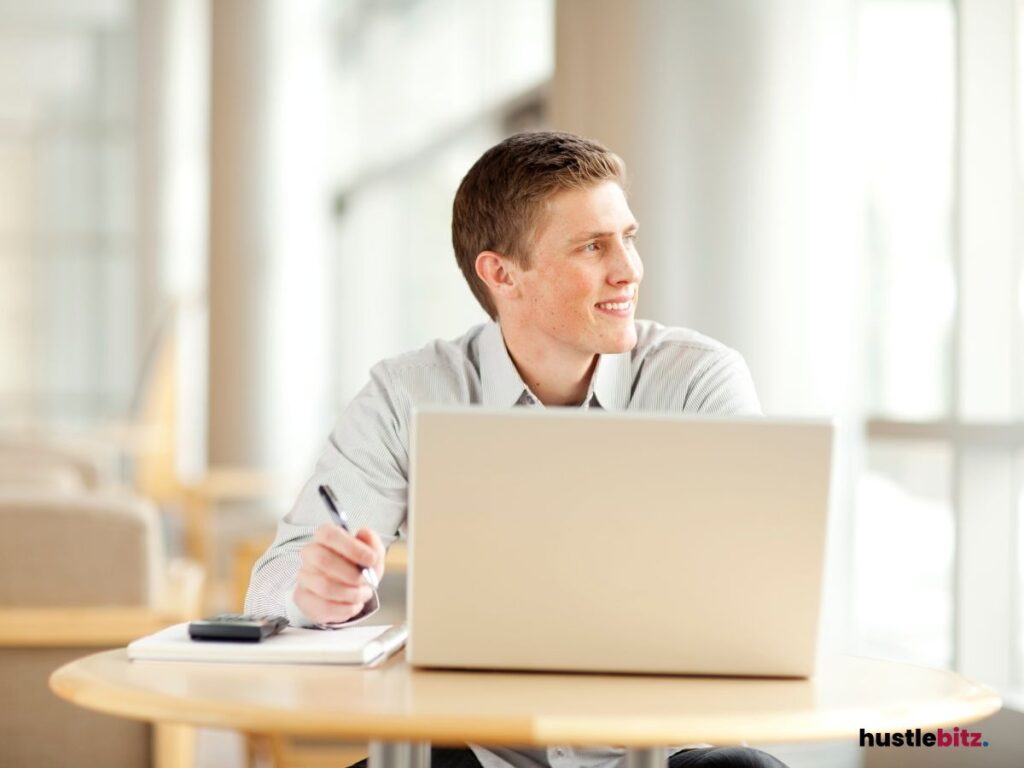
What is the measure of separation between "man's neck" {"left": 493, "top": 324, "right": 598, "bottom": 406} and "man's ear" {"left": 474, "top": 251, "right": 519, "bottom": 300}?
51mm

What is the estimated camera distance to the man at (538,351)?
1938mm

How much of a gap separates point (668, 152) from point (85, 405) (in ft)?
36.1

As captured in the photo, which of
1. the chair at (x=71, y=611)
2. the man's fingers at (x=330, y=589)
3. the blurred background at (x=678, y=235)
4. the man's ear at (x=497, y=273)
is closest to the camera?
the man's fingers at (x=330, y=589)

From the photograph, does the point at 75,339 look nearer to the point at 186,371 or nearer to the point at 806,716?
the point at 186,371

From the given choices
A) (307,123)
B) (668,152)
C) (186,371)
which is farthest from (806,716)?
(186,371)

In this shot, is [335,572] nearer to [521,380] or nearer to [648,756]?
[648,756]

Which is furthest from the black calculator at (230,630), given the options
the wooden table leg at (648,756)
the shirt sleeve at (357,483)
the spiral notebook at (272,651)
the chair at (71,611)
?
the chair at (71,611)

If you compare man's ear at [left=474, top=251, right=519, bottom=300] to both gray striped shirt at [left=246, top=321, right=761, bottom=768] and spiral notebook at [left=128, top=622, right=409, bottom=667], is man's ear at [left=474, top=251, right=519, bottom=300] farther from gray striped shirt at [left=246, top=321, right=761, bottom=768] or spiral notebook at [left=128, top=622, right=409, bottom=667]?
spiral notebook at [left=128, top=622, right=409, bottom=667]

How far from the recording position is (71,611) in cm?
275

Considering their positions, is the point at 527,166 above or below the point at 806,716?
above

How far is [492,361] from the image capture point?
80.9 inches

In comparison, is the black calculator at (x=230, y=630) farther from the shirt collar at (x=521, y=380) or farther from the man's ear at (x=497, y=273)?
the man's ear at (x=497, y=273)

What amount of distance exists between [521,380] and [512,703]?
2.68ft

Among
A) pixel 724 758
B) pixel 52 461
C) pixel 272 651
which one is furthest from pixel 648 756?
pixel 52 461
